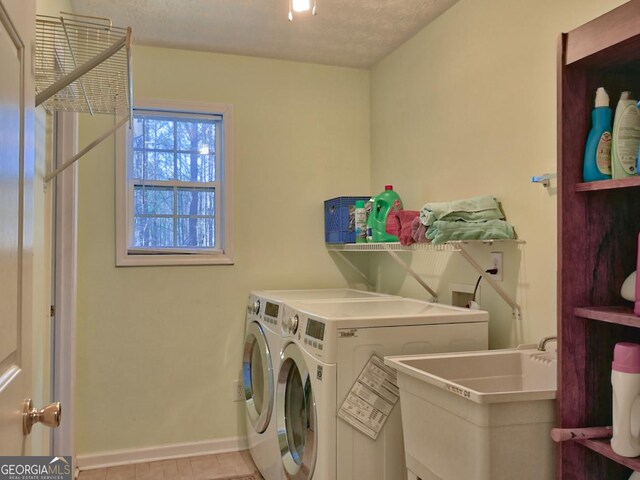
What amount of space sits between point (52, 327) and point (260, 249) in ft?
3.99

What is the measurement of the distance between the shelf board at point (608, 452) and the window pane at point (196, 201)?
2.45m

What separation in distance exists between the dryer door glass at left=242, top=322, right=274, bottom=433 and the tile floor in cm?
29

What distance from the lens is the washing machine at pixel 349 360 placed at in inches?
72.5

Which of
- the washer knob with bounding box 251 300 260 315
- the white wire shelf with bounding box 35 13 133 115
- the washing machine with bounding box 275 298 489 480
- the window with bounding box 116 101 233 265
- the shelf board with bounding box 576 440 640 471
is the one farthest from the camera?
the window with bounding box 116 101 233 265

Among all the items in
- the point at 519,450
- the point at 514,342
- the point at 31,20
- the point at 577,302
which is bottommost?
the point at 519,450

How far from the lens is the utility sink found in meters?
1.33

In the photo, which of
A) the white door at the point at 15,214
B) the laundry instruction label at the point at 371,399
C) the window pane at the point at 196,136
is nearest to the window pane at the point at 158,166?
the window pane at the point at 196,136

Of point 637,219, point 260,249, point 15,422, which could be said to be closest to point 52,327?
point 260,249

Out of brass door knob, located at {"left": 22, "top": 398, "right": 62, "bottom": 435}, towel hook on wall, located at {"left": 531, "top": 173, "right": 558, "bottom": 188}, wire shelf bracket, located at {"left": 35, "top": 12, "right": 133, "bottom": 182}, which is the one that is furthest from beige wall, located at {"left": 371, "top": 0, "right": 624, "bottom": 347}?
brass door knob, located at {"left": 22, "top": 398, "right": 62, "bottom": 435}

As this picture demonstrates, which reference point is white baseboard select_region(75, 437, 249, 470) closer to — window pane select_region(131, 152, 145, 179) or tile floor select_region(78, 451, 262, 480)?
tile floor select_region(78, 451, 262, 480)

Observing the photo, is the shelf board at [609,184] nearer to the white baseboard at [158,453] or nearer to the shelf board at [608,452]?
the shelf board at [608,452]

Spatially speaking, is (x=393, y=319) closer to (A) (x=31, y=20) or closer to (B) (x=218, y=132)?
(A) (x=31, y=20)

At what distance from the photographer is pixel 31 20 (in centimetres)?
97

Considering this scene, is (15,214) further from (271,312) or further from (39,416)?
(271,312)
